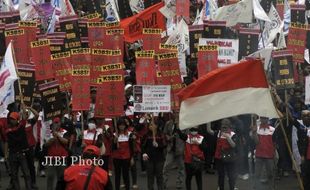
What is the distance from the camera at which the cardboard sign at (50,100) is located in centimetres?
1537

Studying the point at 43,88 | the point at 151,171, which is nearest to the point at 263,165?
the point at 151,171

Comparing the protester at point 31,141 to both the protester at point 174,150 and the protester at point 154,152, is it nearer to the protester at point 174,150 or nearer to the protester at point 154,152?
the protester at point 154,152

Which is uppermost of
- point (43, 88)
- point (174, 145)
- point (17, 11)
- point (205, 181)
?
point (17, 11)

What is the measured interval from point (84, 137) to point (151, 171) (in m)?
1.55

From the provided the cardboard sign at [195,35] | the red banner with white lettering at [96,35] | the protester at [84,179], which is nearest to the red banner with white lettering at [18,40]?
A: the red banner with white lettering at [96,35]

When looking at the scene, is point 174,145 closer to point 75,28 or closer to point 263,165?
point 263,165

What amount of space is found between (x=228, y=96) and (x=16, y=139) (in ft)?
18.8

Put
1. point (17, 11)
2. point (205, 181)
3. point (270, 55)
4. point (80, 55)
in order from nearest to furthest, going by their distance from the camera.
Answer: point (270, 55) < point (80, 55) < point (205, 181) < point (17, 11)

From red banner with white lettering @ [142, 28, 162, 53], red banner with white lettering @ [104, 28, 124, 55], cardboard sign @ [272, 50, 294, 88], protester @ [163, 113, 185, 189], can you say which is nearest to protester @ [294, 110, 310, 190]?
cardboard sign @ [272, 50, 294, 88]

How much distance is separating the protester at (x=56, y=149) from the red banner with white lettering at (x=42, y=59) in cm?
129

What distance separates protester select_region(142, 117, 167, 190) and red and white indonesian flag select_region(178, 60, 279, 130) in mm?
4230

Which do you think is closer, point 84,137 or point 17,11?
point 84,137

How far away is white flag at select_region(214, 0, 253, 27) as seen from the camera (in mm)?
18797

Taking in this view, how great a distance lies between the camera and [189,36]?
1839cm
